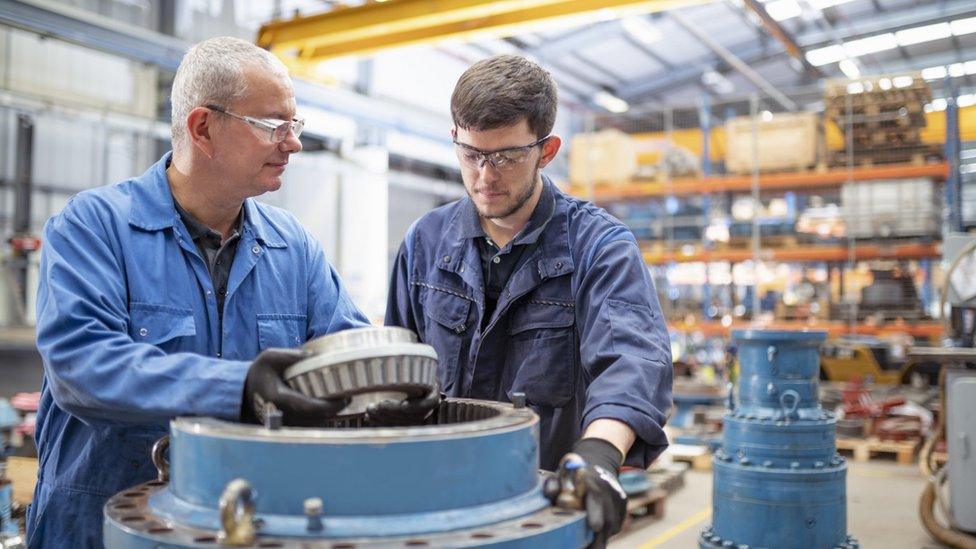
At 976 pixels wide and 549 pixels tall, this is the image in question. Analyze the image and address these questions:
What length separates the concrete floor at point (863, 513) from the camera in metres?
4.63

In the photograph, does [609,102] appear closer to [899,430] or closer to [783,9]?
[783,9]

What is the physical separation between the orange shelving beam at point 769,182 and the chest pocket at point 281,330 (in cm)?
835

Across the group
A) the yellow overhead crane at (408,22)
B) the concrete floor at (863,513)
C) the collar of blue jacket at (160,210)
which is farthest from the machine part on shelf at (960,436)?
the collar of blue jacket at (160,210)

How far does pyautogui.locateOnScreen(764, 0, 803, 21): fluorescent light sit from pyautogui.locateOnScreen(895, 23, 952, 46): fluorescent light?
2113 mm

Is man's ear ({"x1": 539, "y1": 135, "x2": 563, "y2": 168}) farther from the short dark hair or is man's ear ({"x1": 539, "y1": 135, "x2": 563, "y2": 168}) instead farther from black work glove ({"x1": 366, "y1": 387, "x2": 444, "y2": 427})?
black work glove ({"x1": 366, "y1": 387, "x2": 444, "y2": 427})

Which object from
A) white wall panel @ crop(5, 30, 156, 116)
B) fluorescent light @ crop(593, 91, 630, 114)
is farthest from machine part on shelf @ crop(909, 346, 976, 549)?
fluorescent light @ crop(593, 91, 630, 114)

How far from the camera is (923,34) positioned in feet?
46.7

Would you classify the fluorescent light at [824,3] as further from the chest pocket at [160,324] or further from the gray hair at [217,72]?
the chest pocket at [160,324]

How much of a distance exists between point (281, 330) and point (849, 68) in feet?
53.6

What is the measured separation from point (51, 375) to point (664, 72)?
17.2m

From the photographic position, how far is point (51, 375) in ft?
4.19

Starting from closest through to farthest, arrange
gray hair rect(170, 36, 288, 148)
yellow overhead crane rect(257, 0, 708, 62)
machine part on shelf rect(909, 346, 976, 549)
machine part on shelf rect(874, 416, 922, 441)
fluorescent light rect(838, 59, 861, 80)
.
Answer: gray hair rect(170, 36, 288, 148)
machine part on shelf rect(909, 346, 976, 549)
yellow overhead crane rect(257, 0, 708, 62)
machine part on shelf rect(874, 416, 922, 441)
fluorescent light rect(838, 59, 861, 80)

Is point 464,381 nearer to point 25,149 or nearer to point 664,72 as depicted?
point 25,149

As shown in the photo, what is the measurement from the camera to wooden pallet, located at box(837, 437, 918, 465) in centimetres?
677
